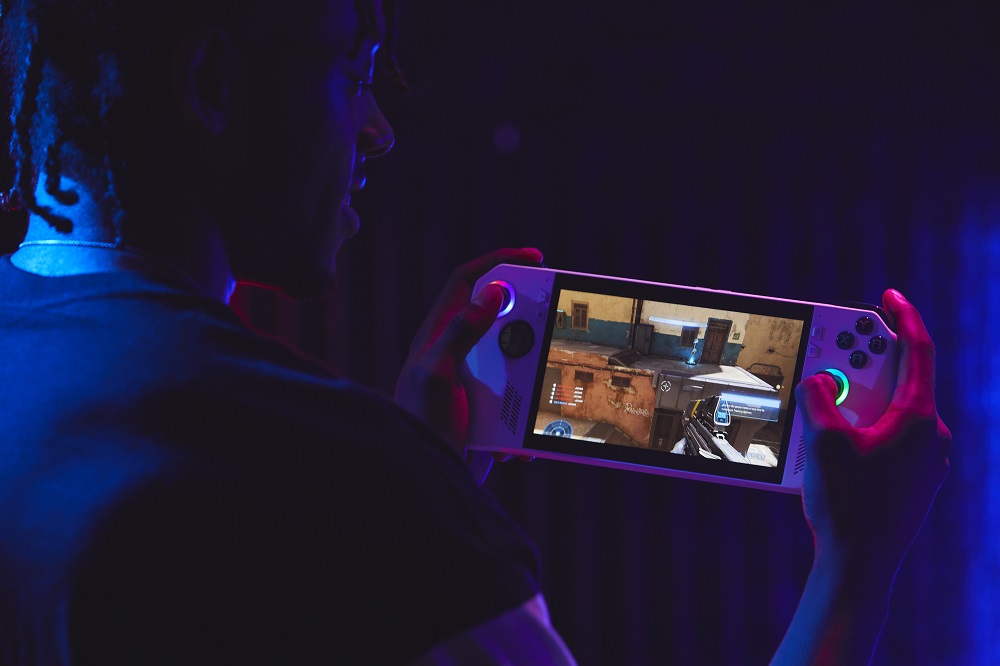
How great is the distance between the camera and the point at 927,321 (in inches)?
73.9

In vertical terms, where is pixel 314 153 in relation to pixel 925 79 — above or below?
below

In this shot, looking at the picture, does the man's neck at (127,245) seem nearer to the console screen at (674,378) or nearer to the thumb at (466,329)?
the thumb at (466,329)

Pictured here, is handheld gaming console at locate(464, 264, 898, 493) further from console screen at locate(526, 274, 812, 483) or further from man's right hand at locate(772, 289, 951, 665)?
man's right hand at locate(772, 289, 951, 665)

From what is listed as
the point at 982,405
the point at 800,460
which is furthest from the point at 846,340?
the point at 982,405

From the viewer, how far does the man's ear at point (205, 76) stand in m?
0.39

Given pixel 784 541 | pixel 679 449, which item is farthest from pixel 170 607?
pixel 784 541

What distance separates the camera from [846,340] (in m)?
0.99

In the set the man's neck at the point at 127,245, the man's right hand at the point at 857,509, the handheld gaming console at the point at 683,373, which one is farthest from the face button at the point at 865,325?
the man's neck at the point at 127,245

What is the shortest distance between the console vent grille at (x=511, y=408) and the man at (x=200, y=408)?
0.58 m

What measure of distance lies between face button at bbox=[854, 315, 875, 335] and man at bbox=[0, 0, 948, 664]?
816mm

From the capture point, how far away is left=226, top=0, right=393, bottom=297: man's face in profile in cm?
42

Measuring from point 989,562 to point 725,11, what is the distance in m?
1.66

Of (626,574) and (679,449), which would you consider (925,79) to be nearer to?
(679,449)

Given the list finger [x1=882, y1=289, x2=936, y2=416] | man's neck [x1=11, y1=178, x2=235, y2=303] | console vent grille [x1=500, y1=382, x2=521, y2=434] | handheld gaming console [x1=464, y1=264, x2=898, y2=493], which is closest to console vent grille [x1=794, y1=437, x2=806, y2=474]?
handheld gaming console [x1=464, y1=264, x2=898, y2=493]
